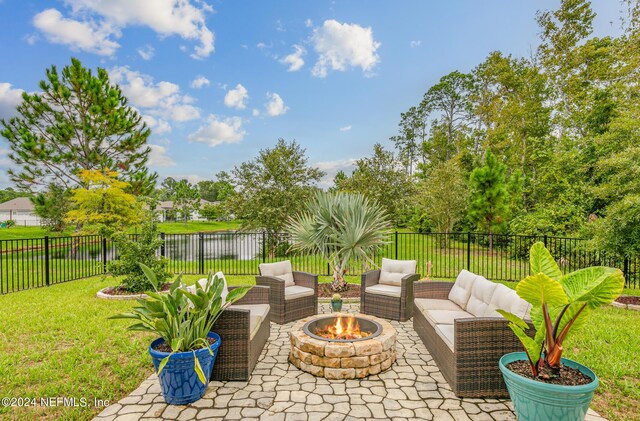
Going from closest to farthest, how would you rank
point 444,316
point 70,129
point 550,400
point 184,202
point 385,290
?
point 550,400, point 444,316, point 385,290, point 70,129, point 184,202

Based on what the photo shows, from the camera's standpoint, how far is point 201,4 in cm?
757

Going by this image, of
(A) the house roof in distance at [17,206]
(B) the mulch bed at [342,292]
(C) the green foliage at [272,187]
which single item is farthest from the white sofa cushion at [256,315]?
(A) the house roof in distance at [17,206]

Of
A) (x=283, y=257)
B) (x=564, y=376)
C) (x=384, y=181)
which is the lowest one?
(x=283, y=257)

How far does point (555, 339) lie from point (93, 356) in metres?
4.68

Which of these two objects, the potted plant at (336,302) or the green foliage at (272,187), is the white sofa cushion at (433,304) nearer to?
the potted plant at (336,302)

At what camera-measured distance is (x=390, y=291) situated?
5.18 metres

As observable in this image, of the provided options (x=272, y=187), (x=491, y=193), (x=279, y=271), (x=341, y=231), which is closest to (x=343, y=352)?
(x=279, y=271)

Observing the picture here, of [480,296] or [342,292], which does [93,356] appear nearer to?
[342,292]

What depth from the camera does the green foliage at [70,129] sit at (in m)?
13.9

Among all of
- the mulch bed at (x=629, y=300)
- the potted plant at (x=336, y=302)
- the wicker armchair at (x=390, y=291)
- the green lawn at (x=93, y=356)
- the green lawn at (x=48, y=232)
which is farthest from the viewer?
the green lawn at (x=48, y=232)

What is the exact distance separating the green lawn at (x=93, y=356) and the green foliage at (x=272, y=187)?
8.20 m

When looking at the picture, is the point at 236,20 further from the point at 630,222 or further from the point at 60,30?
the point at 630,222

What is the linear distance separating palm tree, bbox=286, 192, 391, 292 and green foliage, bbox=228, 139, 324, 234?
23.7 feet

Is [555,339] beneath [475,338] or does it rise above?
above
